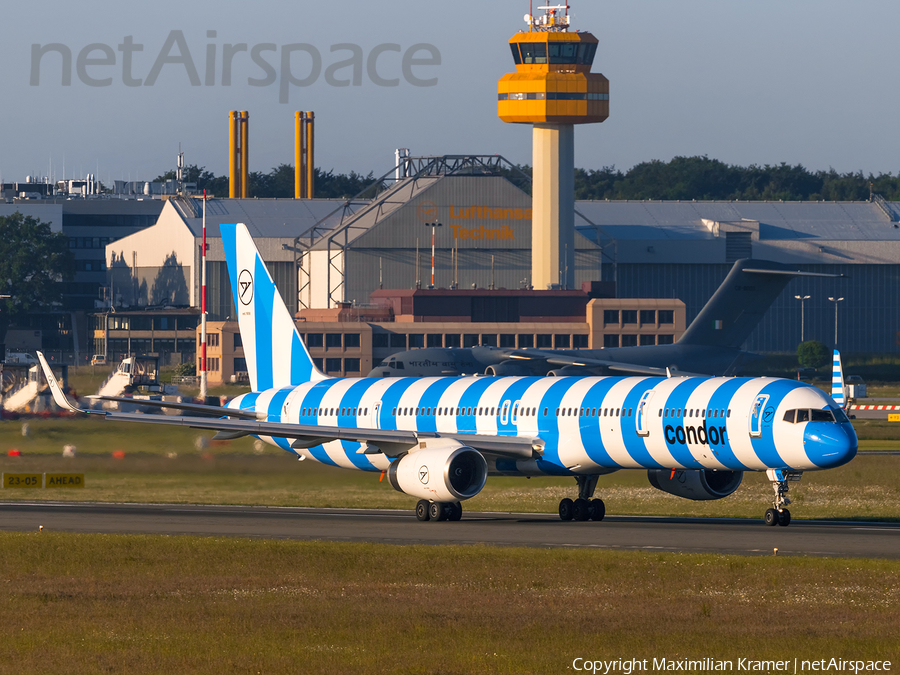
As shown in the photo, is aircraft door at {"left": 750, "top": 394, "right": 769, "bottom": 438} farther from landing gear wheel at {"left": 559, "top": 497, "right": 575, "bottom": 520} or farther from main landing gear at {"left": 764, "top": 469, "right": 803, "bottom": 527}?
landing gear wheel at {"left": 559, "top": 497, "right": 575, "bottom": 520}

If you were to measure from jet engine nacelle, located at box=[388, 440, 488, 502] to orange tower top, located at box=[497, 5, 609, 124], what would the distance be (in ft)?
367

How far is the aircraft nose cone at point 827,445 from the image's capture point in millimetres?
37469

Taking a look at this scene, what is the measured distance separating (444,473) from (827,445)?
10587 millimetres

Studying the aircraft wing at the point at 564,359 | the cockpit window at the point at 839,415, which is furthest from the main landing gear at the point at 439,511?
the aircraft wing at the point at 564,359

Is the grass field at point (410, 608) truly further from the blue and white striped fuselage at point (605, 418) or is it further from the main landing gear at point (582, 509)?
the main landing gear at point (582, 509)

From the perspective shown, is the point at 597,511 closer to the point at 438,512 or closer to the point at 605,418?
the point at 605,418

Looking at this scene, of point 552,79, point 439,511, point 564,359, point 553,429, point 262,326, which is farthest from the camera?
point 552,79

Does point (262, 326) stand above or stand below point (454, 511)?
above

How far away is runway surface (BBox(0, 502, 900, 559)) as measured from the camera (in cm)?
3516

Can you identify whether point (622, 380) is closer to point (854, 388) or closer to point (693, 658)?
point (693, 658)

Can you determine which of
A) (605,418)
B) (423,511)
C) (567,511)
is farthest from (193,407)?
(605,418)

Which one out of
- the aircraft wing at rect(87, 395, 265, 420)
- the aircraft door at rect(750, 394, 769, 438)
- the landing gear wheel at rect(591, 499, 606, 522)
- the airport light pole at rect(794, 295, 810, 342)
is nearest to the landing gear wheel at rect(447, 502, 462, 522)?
the landing gear wheel at rect(591, 499, 606, 522)

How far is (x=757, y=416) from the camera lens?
1517 inches

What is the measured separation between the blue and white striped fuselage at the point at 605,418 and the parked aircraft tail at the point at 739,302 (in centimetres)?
4891
